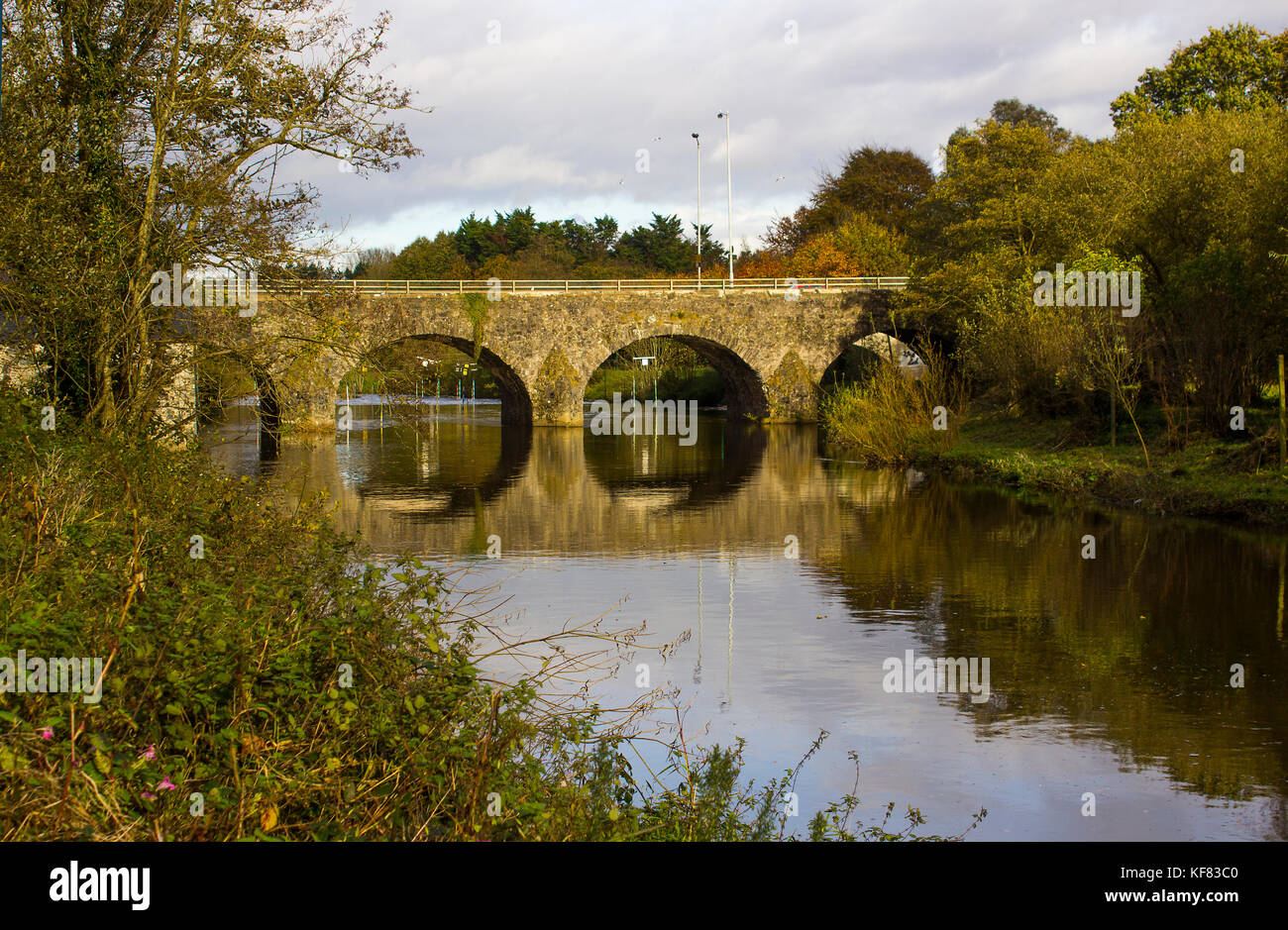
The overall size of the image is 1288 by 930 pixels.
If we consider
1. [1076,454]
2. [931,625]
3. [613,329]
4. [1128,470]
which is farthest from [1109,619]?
[613,329]

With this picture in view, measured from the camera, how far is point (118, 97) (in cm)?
1524

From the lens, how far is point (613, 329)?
46969 mm

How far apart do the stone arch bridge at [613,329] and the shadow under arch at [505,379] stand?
0.25 feet

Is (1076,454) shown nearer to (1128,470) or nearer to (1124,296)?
(1128,470)

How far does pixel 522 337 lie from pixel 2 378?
31.7 metres

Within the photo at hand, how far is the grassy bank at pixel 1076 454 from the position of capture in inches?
768

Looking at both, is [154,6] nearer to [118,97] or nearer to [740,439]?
[118,97]

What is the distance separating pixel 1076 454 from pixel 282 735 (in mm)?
22420

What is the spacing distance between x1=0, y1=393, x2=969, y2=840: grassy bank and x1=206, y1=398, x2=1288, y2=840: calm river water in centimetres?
126

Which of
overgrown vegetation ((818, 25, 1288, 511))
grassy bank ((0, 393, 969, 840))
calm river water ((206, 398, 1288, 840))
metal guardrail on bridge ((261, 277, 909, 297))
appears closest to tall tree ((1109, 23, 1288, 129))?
overgrown vegetation ((818, 25, 1288, 511))

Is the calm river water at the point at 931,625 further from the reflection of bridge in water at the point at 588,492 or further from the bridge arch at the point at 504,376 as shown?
the bridge arch at the point at 504,376

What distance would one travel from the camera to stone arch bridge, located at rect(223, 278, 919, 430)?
44625 millimetres

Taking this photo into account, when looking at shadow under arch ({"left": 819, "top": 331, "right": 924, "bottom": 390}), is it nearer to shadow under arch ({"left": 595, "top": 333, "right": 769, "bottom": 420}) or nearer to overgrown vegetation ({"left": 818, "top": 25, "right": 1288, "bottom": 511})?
shadow under arch ({"left": 595, "top": 333, "right": 769, "bottom": 420})
